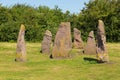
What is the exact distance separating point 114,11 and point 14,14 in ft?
44.3

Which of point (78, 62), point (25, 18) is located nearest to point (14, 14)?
point (25, 18)

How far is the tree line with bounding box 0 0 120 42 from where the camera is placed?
150 feet

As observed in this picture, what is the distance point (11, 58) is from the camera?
79.6 ft

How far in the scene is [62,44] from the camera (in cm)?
2431

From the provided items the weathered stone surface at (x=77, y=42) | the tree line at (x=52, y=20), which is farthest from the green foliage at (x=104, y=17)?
the weathered stone surface at (x=77, y=42)

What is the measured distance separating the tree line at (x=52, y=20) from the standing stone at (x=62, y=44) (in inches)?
836

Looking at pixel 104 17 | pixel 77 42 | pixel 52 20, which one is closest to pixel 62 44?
pixel 77 42

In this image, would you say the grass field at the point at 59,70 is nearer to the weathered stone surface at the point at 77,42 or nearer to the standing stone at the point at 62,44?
the standing stone at the point at 62,44

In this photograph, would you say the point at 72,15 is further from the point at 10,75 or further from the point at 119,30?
the point at 10,75

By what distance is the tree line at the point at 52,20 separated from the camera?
45641 mm

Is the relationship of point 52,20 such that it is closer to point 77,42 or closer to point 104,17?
point 104,17

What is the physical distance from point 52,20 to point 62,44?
83.6 ft

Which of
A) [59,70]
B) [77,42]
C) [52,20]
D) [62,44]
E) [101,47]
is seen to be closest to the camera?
[59,70]

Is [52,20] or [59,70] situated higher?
[52,20]
